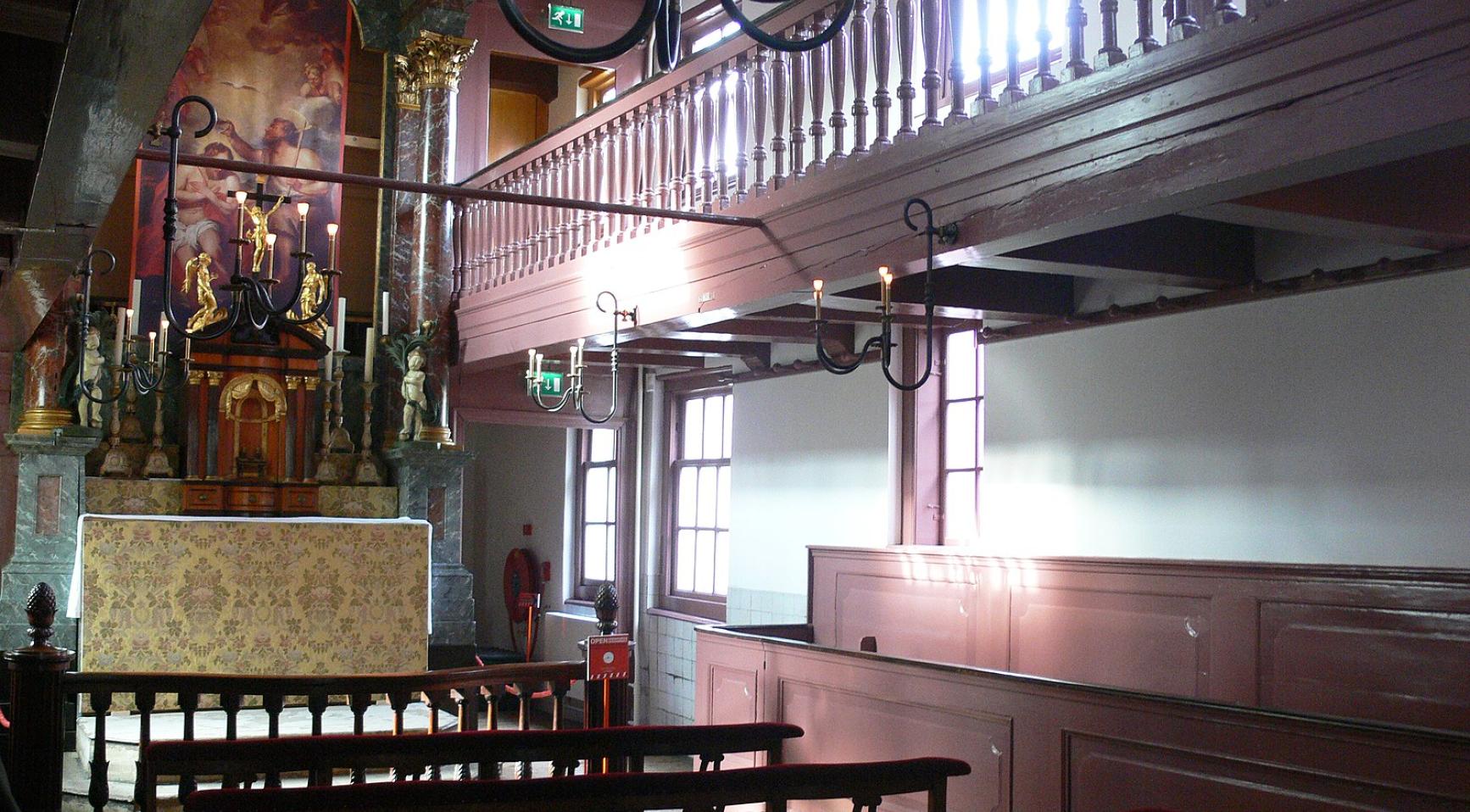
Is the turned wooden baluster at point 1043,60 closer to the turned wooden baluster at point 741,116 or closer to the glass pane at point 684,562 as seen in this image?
the turned wooden baluster at point 741,116

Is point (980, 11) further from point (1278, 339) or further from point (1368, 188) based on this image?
point (1278, 339)

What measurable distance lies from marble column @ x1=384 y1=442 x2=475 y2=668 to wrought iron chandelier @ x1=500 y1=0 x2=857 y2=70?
7.81 meters

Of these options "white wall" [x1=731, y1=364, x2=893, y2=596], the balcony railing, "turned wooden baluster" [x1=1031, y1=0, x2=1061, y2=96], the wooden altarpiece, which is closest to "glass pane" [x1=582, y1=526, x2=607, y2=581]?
"white wall" [x1=731, y1=364, x2=893, y2=596]

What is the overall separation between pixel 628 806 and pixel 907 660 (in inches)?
107

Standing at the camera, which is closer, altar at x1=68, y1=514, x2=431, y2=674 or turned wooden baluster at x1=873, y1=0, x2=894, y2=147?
turned wooden baluster at x1=873, y1=0, x2=894, y2=147

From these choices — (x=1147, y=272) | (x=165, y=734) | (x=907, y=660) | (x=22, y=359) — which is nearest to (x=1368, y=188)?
(x=1147, y=272)

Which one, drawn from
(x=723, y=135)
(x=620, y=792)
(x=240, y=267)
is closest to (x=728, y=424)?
(x=723, y=135)

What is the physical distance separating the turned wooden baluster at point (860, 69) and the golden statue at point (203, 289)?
6.13 meters

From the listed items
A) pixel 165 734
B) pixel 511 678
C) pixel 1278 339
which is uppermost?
pixel 1278 339

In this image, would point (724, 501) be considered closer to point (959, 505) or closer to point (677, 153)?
point (959, 505)

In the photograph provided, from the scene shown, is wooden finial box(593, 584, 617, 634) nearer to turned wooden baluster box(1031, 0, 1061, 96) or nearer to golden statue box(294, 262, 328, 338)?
turned wooden baluster box(1031, 0, 1061, 96)

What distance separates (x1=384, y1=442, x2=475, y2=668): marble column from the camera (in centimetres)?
1030

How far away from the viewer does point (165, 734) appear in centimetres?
772

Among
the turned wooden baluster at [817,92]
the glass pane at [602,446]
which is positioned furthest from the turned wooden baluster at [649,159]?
the glass pane at [602,446]
